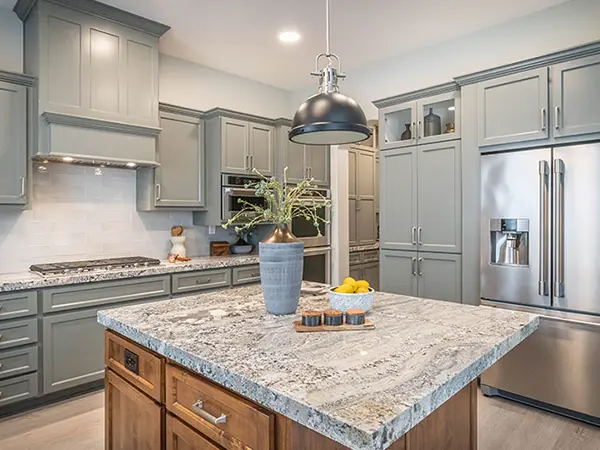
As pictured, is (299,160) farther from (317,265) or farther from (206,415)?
(206,415)

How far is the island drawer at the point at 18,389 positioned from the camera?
266 centimetres

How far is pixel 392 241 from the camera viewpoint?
377 cm

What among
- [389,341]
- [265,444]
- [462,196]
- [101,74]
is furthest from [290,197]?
[101,74]

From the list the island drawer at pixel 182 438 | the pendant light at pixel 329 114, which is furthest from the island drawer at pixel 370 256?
the island drawer at pixel 182 438

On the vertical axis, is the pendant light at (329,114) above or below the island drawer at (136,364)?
above

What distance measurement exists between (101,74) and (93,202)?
107 cm

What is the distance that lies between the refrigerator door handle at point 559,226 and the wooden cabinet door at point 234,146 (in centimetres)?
267

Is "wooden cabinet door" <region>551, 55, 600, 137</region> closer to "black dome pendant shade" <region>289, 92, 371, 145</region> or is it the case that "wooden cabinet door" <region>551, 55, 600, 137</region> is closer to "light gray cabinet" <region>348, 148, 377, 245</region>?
"black dome pendant shade" <region>289, 92, 371, 145</region>

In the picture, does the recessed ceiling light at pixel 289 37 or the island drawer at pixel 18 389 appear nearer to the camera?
the island drawer at pixel 18 389

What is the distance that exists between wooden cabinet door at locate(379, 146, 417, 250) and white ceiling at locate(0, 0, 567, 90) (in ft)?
3.36

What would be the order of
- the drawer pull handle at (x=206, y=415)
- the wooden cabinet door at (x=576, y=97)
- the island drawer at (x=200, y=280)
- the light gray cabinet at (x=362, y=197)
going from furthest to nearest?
the light gray cabinet at (x=362, y=197), the island drawer at (x=200, y=280), the wooden cabinet door at (x=576, y=97), the drawer pull handle at (x=206, y=415)

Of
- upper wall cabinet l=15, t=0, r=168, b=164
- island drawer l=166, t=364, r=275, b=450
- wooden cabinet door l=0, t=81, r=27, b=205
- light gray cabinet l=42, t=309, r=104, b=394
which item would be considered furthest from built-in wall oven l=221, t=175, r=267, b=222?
island drawer l=166, t=364, r=275, b=450

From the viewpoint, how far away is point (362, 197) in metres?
5.57

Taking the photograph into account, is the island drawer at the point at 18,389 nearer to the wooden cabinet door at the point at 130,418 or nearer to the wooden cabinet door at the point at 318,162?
the wooden cabinet door at the point at 130,418
